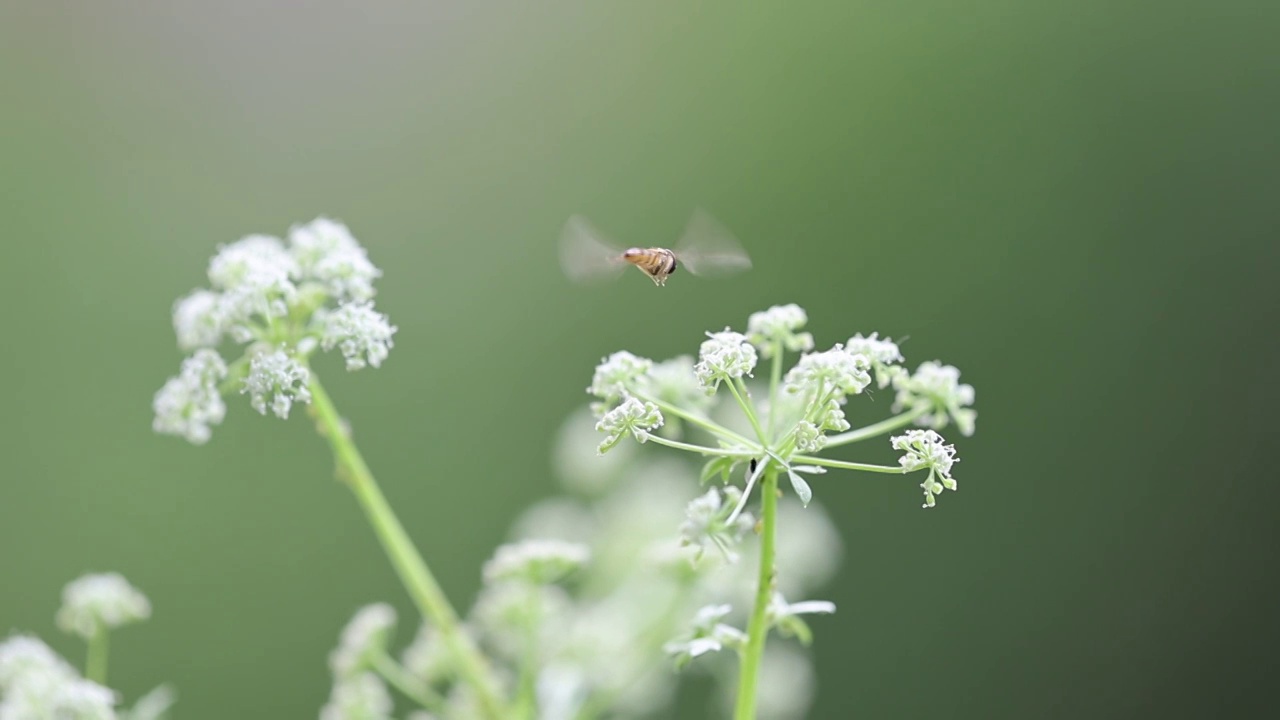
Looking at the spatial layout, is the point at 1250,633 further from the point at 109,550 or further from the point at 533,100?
the point at 109,550

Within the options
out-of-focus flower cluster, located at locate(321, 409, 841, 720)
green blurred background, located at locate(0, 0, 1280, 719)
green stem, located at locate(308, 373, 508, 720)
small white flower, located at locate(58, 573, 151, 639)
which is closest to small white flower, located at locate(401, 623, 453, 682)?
out-of-focus flower cluster, located at locate(321, 409, 841, 720)

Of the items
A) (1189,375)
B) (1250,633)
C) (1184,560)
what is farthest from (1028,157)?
(1250,633)

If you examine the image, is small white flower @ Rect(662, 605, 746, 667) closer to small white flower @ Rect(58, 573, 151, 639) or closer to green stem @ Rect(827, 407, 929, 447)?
green stem @ Rect(827, 407, 929, 447)

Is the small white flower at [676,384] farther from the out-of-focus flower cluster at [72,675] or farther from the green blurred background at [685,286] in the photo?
the green blurred background at [685,286]

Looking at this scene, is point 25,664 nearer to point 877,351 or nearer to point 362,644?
point 362,644

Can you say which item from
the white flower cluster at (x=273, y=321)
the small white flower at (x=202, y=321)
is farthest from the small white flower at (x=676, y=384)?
the small white flower at (x=202, y=321)

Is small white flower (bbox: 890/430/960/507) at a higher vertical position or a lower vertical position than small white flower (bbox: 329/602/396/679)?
lower

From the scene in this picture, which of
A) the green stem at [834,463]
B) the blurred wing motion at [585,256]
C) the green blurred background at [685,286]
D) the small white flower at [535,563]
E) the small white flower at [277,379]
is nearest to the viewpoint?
the green stem at [834,463]

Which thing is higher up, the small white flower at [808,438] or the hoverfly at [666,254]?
the hoverfly at [666,254]
